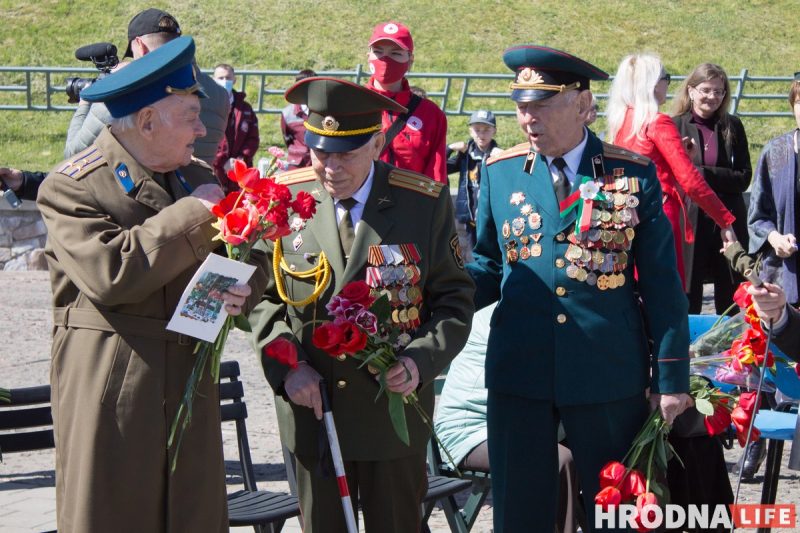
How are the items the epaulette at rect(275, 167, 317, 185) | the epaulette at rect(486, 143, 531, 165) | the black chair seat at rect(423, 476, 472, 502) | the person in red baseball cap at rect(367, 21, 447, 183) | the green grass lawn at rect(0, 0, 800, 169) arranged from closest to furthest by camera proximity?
the epaulette at rect(275, 167, 317, 185) → the epaulette at rect(486, 143, 531, 165) → the black chair seat at rect(423, 476, 472, 502) → the person in red baseball cap at rect(367, 21, 447, 183) → the green grass lawn at rect(0, 0, 800, 169)

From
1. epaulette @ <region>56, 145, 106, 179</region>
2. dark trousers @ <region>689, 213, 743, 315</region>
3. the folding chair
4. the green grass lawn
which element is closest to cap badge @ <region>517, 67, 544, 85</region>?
epaulette @ <region>56, 145, 106, 179</region>

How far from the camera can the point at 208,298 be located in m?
3.34

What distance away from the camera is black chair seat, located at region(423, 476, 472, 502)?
182 inches

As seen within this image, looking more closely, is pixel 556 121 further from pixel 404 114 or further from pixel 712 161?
pixel 712 161

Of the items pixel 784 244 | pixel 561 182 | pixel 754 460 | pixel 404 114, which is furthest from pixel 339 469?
pixel 784 244

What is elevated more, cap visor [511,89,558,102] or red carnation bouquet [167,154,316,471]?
cap visor [511,89,558,102]

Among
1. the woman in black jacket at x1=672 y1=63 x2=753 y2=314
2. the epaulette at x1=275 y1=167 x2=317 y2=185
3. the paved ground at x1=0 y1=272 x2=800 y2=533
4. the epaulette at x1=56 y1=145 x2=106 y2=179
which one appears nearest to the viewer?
the epaulette at x1=56 y1=145 x2=106 y2=179

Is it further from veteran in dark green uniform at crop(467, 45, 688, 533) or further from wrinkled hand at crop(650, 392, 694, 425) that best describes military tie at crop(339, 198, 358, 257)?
wrinkled hand at crop(650, 392, 694, 425)

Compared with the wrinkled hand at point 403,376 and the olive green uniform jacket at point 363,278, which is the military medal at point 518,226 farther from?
the wrinkled hand at point 403,376

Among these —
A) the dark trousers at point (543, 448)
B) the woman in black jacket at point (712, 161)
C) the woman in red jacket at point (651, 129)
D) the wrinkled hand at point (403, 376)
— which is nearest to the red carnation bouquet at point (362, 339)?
the wrinkled hand at point (403, 376)

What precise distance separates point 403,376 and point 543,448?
738 mm

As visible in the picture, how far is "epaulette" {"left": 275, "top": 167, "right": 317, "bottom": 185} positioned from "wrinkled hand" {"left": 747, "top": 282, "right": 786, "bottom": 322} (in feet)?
5.25

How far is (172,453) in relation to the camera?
3.44 metres

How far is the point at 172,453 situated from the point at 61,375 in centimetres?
39
